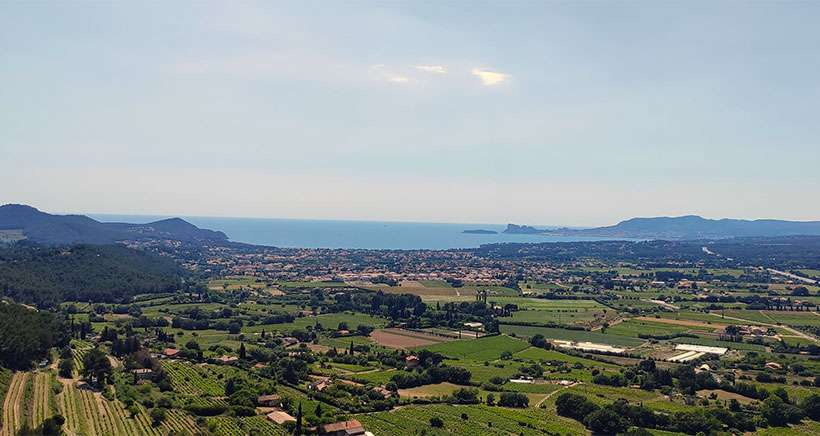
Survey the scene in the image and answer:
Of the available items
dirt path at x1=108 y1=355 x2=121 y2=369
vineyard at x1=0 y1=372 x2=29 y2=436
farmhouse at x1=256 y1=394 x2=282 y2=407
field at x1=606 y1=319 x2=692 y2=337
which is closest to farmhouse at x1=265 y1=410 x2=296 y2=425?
farmhouse at x1=256 y1=394 x2=282 y2=407

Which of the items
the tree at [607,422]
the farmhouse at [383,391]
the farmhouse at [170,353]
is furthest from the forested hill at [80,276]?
the tree at [607,422]

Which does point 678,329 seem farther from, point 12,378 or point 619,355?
point 12,378

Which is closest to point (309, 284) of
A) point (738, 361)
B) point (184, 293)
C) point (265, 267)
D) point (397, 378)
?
point (184, 293)

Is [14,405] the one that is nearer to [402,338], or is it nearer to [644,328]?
[402,338]

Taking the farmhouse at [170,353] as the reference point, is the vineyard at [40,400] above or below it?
above

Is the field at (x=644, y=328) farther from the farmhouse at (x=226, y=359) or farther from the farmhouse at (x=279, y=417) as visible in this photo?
the farmhouse at (x=279, y=417)

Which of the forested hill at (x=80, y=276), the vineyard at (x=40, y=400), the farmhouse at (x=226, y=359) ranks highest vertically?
the forested hill at (x=80, y=276)
